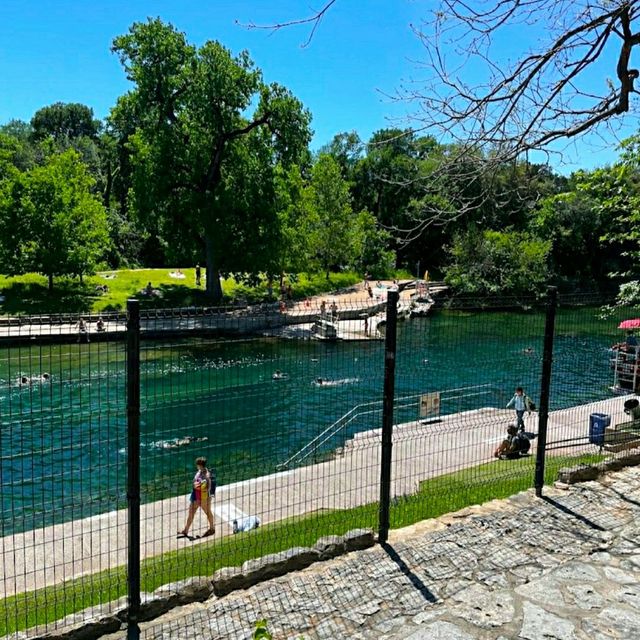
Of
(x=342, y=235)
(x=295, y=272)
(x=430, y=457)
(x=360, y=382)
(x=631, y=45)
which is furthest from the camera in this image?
(x=342, y=235)

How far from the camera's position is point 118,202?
6234cm

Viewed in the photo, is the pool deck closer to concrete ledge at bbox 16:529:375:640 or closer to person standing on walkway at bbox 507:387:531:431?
person standing on walkway at bbox 507:387:531:431

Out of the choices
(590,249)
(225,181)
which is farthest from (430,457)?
(590,249)

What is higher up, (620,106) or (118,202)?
(118,202)

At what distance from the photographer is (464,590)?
16.5 ft

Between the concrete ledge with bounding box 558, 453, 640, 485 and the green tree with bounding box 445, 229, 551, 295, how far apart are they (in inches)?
1567

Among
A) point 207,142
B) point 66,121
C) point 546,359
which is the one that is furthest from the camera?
point 66,121

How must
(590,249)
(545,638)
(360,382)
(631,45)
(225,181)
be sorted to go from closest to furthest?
1. (545,638)
2. (631,45)
3. (360,382)
4. (225,181)
5. (590,249)

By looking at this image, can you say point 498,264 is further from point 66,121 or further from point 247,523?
point 66,121

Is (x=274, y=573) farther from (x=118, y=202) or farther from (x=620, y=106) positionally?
(x=118, y=202)

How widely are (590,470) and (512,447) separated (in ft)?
16.3

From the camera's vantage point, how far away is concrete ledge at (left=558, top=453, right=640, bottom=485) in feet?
25.7

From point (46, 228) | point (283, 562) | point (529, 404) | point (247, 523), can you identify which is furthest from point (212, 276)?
point (283, 562)

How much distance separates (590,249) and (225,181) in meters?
35.9
